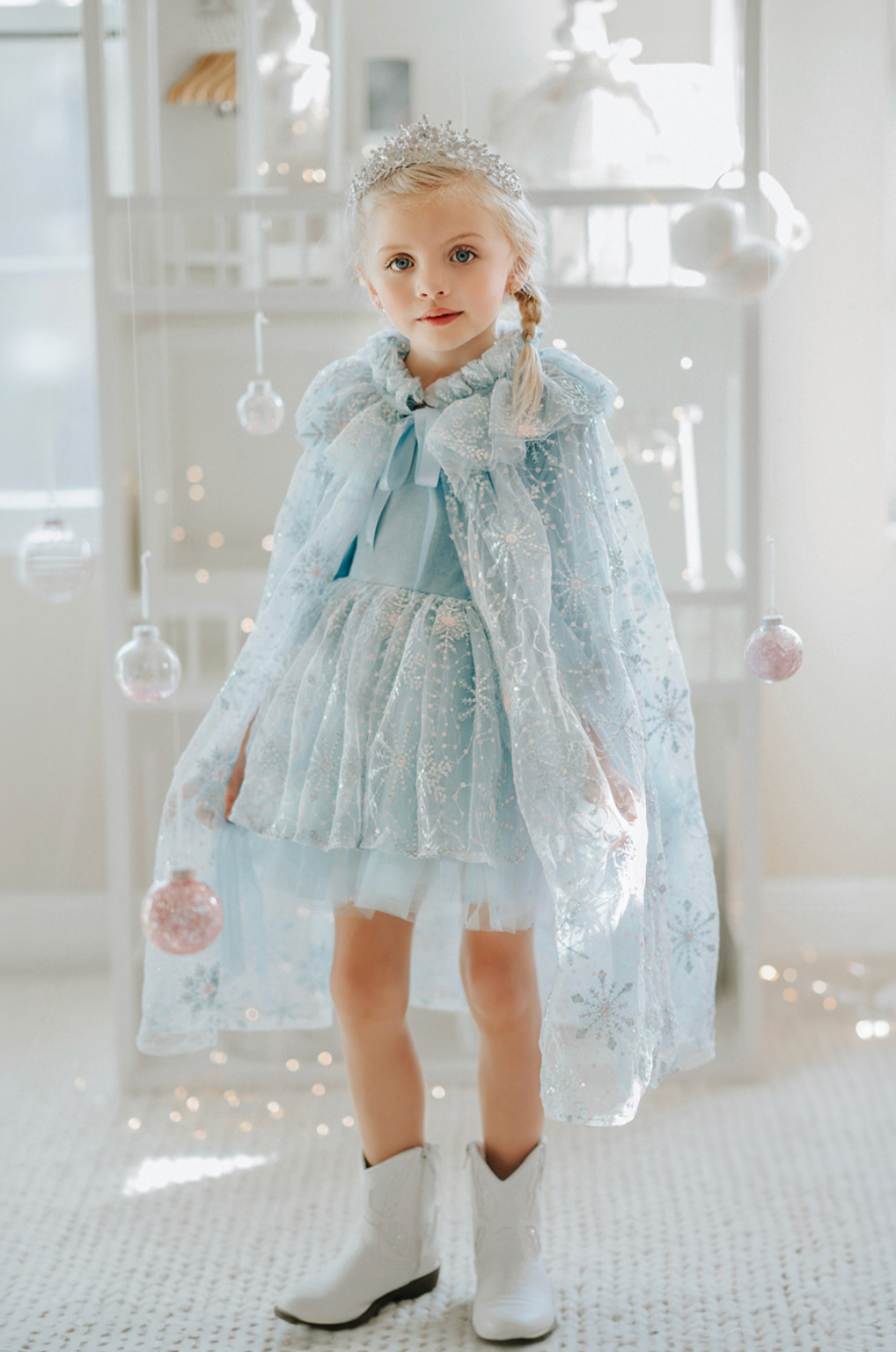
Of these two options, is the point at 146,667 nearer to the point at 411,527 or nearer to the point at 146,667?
the point at 146,667

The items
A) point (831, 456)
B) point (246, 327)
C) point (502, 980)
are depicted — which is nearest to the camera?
point (502, 980)

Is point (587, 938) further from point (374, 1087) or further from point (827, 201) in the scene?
point (827, 201)

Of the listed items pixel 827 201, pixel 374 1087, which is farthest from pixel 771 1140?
pixel 827 201

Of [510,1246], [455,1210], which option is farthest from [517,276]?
[455,1210]

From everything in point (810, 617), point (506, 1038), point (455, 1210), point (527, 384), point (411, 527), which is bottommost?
point (455, 1210)

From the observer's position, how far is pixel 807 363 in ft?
6.57

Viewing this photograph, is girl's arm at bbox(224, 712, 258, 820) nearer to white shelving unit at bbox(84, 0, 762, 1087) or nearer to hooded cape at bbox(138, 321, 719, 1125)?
hooded cape at bbox(138, 321, 719, 1125)

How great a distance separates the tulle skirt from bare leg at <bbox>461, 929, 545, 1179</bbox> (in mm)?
43

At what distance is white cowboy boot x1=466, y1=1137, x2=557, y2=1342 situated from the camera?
3.89 feet

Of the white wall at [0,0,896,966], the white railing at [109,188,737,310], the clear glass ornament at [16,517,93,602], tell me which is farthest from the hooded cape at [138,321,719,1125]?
the white wall at [0,0,896,966]

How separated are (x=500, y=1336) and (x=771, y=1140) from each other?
0.55 m

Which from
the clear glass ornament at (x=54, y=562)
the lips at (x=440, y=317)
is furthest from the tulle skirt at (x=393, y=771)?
the clear glass ornament at (x=54, y=562)

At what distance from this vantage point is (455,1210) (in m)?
1.45

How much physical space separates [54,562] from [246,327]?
0.58 meters
